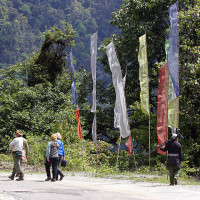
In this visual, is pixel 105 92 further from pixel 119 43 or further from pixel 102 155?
pixel 102 155

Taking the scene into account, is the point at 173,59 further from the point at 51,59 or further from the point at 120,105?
the point at 51,59

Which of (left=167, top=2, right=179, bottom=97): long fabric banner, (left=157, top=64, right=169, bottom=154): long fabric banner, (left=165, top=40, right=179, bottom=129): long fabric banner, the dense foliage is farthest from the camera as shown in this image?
the dense foliage

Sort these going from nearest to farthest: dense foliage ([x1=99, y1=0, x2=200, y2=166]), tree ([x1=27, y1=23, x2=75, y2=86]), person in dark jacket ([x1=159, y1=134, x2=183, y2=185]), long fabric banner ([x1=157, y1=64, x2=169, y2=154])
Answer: person in dark jacket ([x1=159, y1=134, x2=183, y2=185]), long fabric banner ([x1=157, y1=64, x2=169, y2=154]), dense foliage ([x1=99, y1=0, x2=200, y2=166]), tree ([x1=27, y1=23, x2=75, y2=86])

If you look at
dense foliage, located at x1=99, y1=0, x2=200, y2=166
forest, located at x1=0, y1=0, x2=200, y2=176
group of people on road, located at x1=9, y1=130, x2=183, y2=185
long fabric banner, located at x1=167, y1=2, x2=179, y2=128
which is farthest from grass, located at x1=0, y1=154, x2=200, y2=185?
dense foliage, located at x1=99, y1=0, x2=200, y2=166

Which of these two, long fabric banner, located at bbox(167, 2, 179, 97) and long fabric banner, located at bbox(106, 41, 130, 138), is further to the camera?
long fabric banner, located at bbox(106, 41, 130, 138)

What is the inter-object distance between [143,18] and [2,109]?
11873mm

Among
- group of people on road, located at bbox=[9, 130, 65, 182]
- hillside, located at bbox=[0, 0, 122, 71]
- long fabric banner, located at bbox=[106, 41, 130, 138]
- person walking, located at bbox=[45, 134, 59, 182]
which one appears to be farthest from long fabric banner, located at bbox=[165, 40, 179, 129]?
hillside, located at bbox=[0, 0, 122, 71]

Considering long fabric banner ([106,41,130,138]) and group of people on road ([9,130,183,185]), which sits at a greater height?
long fabric banner ([106,41,130,138])

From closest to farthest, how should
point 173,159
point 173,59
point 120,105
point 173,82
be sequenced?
point 173,159, point 173,82, point 173,59, point 120,105

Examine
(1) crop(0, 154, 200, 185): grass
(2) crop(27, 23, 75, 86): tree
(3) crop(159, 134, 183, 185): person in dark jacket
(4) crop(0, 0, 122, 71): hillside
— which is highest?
(4) crop(0, 0, 122, 71): hillside

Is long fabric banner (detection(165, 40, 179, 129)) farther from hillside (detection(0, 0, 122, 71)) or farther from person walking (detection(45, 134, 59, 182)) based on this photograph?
hillside (detection(0, 0, 122, 71))

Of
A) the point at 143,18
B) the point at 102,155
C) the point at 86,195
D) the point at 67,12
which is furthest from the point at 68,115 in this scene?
the point at 67,12

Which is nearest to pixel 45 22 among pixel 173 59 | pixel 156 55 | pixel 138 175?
pixel 156 55

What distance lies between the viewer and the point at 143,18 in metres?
30.6
